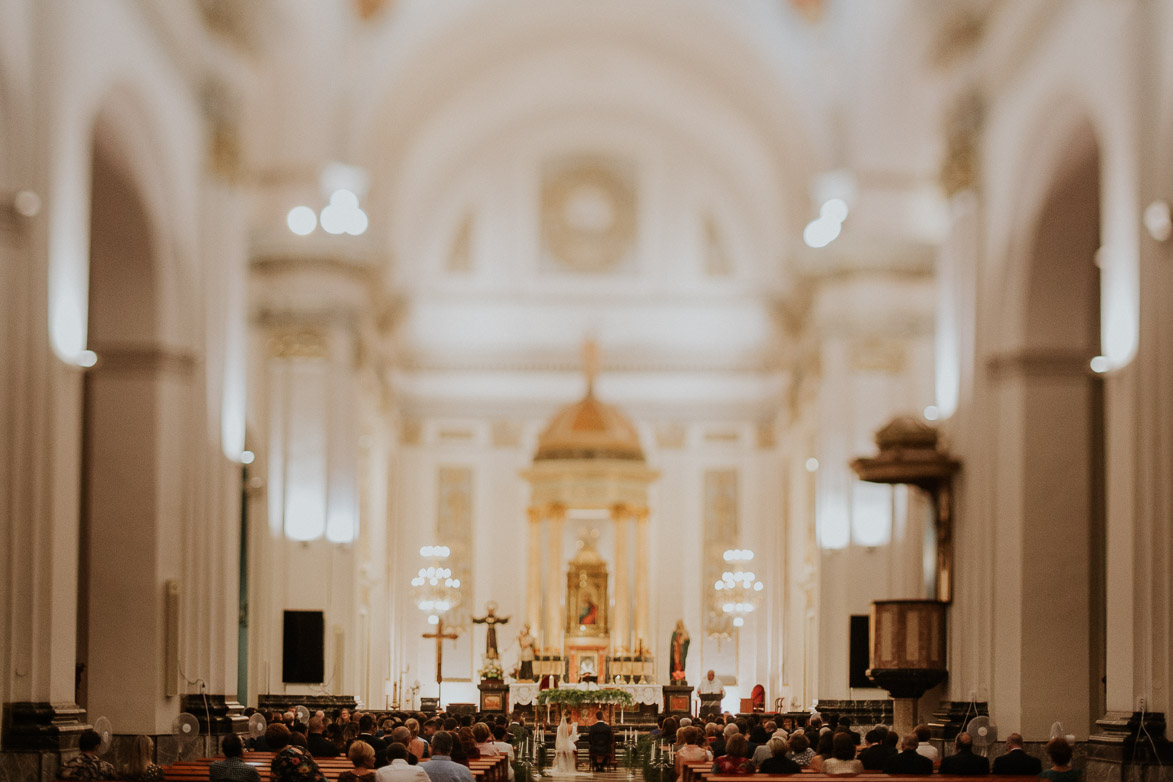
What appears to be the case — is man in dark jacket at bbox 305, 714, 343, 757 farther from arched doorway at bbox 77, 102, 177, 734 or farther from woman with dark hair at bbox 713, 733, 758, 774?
woman with dark hair at bbox 713, 733, 758, 774

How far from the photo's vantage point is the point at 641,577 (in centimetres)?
2942

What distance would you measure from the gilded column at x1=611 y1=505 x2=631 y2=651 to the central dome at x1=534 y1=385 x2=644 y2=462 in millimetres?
1129

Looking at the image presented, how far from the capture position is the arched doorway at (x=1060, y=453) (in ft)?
48.6

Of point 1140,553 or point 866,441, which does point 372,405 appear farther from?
point 1140,553

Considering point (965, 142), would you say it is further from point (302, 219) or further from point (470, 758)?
point (302, 219)

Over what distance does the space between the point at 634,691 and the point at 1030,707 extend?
1120 centimetres

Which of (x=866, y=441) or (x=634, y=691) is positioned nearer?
(x=866, y=441)

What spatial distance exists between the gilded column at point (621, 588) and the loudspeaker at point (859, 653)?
728 centimetres

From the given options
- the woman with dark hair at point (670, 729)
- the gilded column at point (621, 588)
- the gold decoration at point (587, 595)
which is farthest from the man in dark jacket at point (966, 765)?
the gold decoration at point (587, 595)

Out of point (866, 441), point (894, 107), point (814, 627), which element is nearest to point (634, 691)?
point (814, 627)

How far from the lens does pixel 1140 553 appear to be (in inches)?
468

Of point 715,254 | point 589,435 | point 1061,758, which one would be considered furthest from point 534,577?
point 1061,758

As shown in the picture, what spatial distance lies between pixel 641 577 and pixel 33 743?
1880 centimetres

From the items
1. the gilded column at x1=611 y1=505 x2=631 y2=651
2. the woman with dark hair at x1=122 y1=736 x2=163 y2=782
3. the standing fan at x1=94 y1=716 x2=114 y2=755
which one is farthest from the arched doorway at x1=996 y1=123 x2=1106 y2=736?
the gilded column at x1=611 y1=505 x2=631 y2=651
